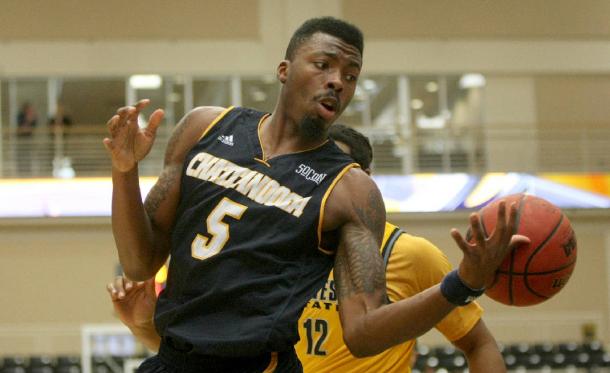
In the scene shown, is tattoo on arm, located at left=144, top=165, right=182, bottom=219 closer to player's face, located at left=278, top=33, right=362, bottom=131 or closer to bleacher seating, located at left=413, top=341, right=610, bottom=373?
player's face, located at left=278, top=33, right=362, bottom=131

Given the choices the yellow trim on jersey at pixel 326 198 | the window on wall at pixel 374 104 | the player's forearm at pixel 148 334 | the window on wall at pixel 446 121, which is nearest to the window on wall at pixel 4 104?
the window on wall at pixel 374 104

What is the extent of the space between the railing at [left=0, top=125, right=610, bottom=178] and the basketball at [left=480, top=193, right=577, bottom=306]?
1723 cm

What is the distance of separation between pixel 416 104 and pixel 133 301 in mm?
→ 19287

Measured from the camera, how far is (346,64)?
10.9ft

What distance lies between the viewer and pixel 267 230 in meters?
3.20

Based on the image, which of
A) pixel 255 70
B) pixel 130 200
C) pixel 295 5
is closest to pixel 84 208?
pixel 255 70

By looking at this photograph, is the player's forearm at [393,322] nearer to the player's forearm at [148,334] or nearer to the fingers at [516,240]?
the fingers at [516,240]

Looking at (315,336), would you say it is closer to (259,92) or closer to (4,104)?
(259,92)

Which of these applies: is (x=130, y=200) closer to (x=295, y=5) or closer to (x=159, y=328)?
(x=159, y=328)

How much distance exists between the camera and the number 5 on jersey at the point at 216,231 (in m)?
3.18

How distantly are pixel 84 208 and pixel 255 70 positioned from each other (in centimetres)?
439

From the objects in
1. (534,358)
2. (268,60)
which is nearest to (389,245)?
(534,358)

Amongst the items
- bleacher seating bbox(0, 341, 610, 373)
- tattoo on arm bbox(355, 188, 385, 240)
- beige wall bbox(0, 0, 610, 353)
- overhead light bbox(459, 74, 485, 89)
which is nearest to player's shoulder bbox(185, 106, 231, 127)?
tattoo on arm bbox(355, 188, 385, 240)

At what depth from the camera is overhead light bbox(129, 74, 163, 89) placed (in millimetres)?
21633
